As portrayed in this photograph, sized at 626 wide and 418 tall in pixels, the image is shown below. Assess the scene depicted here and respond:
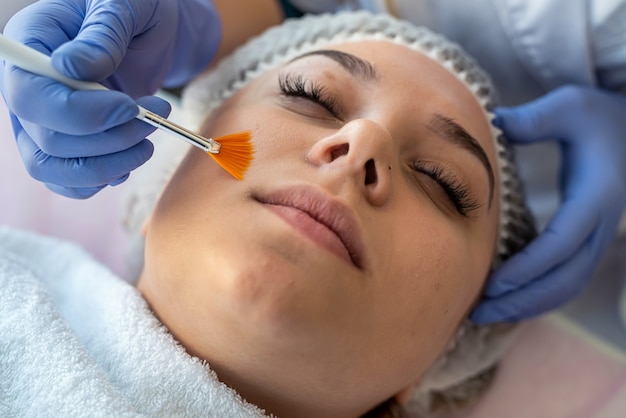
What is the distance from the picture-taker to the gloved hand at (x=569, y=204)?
1142 millimetres

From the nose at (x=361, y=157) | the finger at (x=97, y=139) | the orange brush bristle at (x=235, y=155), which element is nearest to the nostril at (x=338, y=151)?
the nose at (x=361, y=157)

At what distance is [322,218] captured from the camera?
75 cm

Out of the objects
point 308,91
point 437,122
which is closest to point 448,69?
point 437,122

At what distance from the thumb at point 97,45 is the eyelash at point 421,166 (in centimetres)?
25

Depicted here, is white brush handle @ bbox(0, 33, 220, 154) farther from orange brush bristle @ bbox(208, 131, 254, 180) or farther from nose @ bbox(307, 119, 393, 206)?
nose @ bbox(307, 119, 393, 206)

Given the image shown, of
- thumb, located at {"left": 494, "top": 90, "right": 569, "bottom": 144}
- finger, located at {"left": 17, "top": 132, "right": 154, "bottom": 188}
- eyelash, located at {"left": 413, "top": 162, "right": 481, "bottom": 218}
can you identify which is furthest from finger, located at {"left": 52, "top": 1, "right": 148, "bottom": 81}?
thumb, located at {"left": 494, "top": 90, "right": 569, "bottom": 144}

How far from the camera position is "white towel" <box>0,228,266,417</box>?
0.81 meters

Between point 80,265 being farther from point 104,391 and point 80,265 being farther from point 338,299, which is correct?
point 338,299

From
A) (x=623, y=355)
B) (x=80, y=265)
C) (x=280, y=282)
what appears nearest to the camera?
(x=280, y=282)

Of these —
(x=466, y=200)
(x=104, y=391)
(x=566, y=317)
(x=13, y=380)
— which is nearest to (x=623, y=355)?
(x=566, y=317)

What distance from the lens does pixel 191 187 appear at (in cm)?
85

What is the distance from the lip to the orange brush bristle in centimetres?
7

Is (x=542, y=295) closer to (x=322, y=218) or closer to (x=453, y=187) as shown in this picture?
(x=453, y=187)

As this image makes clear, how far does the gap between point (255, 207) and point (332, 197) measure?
10cm
